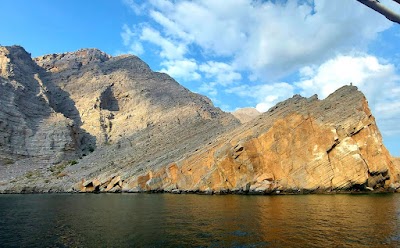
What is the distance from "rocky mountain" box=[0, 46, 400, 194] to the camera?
69125 mm

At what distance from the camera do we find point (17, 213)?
4216cm

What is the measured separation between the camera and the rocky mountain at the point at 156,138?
69.1m

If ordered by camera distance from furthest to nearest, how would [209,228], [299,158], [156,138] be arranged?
[156,138] < [299,158] < [209,228]

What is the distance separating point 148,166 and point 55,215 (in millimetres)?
46815

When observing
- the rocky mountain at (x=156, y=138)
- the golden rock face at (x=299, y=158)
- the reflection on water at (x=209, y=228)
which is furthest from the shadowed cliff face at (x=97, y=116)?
the reflection on water at (x=209, y=228)

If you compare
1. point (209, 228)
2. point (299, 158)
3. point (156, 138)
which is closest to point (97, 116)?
point (156, 138)

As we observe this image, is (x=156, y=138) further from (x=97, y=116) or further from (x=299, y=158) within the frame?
(x=299, y=158)

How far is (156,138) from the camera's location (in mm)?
112250

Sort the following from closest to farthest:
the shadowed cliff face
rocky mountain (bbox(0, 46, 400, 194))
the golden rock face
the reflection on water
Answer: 1. the reflection on water
2. the golden rock face
3. rocky mountain (bbox(0, 46, 400, 194))
4. the shadowed cliff face

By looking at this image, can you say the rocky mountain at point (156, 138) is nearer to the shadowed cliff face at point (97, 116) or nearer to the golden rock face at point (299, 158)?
the golden rock face at point (299, 158)

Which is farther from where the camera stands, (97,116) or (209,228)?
(97,116)

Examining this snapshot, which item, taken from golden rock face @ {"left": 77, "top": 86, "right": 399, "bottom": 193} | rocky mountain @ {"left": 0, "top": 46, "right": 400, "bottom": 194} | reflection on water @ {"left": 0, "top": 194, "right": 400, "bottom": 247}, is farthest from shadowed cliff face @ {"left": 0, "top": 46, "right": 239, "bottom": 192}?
reflection on water @ {"left": 0, "top": 194, "right": 400, "bottom": 247}

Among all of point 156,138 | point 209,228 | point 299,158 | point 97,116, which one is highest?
point 97,116

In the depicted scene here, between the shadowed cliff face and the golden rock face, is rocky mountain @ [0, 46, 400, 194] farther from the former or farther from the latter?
the shadowed cliff face
